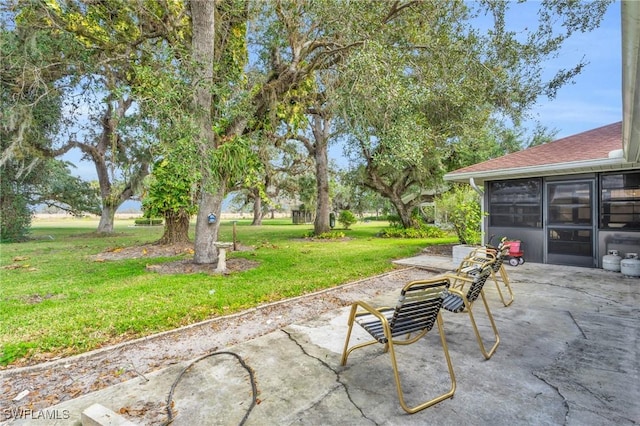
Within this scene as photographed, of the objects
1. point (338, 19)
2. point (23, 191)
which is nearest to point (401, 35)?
point (338, 19)

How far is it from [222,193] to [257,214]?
783 inches

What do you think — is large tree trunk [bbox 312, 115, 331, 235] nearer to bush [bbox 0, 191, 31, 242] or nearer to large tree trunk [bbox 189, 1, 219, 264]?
large tree trunk [bbox 189, 1, 219, 264]

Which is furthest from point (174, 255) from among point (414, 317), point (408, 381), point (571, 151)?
point (571, 151)

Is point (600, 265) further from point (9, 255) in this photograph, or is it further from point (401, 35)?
point (9, 255)

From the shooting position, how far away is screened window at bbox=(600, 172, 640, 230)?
6.71 meters

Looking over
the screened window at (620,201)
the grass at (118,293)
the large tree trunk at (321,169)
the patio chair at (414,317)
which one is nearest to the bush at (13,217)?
the grass at (118,293)

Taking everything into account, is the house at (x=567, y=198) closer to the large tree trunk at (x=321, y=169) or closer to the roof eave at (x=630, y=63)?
the roof eave at (x=630, y=63)

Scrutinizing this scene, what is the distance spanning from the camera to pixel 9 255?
9.41m

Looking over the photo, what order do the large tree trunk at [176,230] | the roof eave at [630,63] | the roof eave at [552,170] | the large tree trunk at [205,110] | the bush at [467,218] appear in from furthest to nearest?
the large tree trunk at [176,230] → the bush at [467,218] → the roof eave at [552,170] → the large tree trunk at [205,110] → the roof eave at [630,63]

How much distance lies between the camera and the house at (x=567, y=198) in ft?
22.2

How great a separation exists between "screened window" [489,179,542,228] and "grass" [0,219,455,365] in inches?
129

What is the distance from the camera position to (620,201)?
22.5 ft

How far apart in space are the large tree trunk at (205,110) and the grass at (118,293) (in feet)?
3.82

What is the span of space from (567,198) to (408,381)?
7.37 meters
